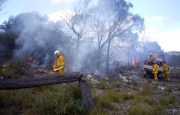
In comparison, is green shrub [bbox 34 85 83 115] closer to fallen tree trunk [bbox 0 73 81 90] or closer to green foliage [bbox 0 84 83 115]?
green foliage [bbox 0 84 83 115]

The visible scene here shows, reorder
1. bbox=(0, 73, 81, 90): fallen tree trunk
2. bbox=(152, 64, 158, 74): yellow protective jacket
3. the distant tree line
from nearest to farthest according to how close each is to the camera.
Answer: bbox=(0, 73, 81, 90): fallen tree trunk < bbox=(152, 64, 158, 74): yellow protective jacket < the distant tree line

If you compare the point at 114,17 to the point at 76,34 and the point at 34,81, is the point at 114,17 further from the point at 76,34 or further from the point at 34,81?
the point at 34,81

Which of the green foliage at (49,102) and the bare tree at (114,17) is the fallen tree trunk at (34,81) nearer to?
the green foliage at (49,102)

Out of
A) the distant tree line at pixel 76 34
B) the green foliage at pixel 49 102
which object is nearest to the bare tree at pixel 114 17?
the distant tree line at pixel 76 34

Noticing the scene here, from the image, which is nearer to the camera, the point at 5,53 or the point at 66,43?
the point at 5,53

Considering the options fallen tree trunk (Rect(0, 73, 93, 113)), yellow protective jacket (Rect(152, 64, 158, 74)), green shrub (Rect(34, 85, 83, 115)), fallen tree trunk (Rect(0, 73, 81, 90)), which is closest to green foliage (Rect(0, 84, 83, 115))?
green shrub (Rect(34, 85, 83, 115))

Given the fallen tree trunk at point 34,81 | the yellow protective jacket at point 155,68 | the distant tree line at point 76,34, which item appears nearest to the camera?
the fallen tree trunk at point 34,81

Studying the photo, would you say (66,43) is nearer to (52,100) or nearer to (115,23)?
(115,23)

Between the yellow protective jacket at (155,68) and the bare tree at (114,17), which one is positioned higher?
the bare tree at (114,17)

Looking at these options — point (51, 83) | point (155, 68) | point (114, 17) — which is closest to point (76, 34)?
point (114, 17)

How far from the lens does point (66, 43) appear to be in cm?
2898

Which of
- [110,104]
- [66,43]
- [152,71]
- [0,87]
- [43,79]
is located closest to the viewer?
[0,87]

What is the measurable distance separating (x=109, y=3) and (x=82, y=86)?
23348mm

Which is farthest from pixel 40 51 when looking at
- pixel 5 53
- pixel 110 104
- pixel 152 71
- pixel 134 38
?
pixel 110 104
